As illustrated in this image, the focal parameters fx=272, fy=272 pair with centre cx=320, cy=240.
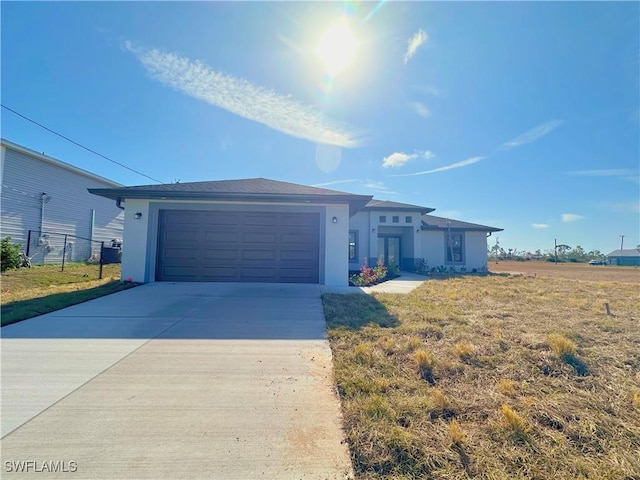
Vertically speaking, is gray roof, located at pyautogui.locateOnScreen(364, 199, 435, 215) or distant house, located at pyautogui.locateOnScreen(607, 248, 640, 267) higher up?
gray roof, located at pyautogui.locateOnScreen(364, 199, 435, 215)

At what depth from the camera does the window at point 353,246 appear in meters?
16.0

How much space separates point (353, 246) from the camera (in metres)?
16.1

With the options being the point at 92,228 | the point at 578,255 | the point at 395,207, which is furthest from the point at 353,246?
the point at 578,255

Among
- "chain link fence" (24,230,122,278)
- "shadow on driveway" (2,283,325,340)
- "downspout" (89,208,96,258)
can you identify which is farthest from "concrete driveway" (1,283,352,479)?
"downspout" (89,208,96,258)

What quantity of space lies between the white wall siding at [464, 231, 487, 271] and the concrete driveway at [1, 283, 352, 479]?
54.2 feet

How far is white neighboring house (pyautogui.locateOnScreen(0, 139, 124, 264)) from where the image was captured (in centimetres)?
1233

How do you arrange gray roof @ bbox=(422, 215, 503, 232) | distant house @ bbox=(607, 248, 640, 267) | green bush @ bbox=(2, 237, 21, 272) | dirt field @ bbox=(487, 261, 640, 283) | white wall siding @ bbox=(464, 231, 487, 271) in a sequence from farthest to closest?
distant house @ bbox=(607, 248, 640, 267), white wall siding @ bbox=(464, 231, 487, 271), gray roof @ bbox=(422, 215, 503, 232), dirt field @ bbox=(487, 261, 640, 283), green bush @ bbox=(2, 237, 21, 272)

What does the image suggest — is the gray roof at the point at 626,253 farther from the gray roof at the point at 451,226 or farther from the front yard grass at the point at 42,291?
the front yard grass at the point at 42,291

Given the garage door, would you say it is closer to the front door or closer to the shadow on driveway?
the shadow on driveway

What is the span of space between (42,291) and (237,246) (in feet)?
17.5

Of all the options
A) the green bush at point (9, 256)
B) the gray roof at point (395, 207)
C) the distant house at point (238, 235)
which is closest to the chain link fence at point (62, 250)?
the green bush at point (9, 256)

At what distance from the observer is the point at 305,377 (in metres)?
3.07

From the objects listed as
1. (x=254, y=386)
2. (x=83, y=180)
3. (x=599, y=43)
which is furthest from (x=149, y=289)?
(x=599, y=43)

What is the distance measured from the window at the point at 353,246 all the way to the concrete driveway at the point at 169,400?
11031mm
